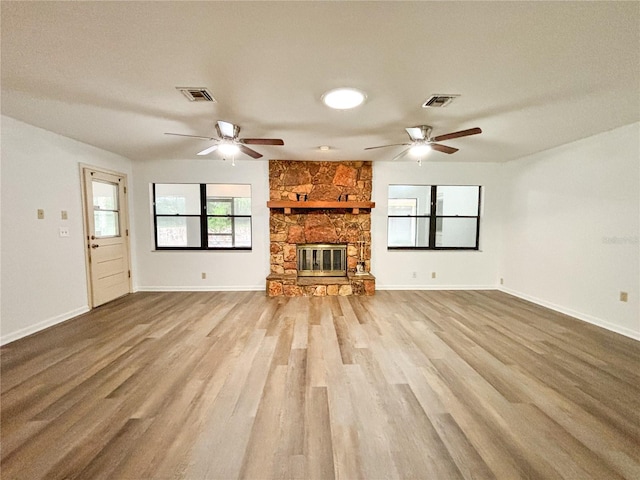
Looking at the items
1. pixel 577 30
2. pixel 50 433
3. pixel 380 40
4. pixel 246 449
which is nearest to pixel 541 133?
pixel 577 30

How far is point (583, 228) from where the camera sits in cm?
358

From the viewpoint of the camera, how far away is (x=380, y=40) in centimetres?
162

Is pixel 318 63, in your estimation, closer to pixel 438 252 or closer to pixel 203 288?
pixel 438 252

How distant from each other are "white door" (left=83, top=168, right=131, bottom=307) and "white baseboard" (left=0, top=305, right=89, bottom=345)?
25 cm

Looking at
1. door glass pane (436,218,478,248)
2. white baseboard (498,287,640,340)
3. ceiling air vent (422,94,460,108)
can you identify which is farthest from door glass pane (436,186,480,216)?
ceiling air vent (422,94,460,108)

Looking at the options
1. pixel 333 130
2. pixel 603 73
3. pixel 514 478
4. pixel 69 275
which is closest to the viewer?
pixel 514 478

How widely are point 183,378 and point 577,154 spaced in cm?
543

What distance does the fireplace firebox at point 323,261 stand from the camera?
510 centimetres

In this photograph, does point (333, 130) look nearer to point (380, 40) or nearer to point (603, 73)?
point (380, 40)

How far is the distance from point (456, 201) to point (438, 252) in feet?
6.19

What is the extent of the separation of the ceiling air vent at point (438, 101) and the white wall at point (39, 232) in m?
4.35

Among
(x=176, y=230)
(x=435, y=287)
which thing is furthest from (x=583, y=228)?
(x=176, y=230)

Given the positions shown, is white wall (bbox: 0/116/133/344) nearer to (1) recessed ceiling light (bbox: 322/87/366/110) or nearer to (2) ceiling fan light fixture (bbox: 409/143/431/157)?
(1) recessed ceiling light (bbox: 322/87/366/110)

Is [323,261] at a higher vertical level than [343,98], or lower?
lower
